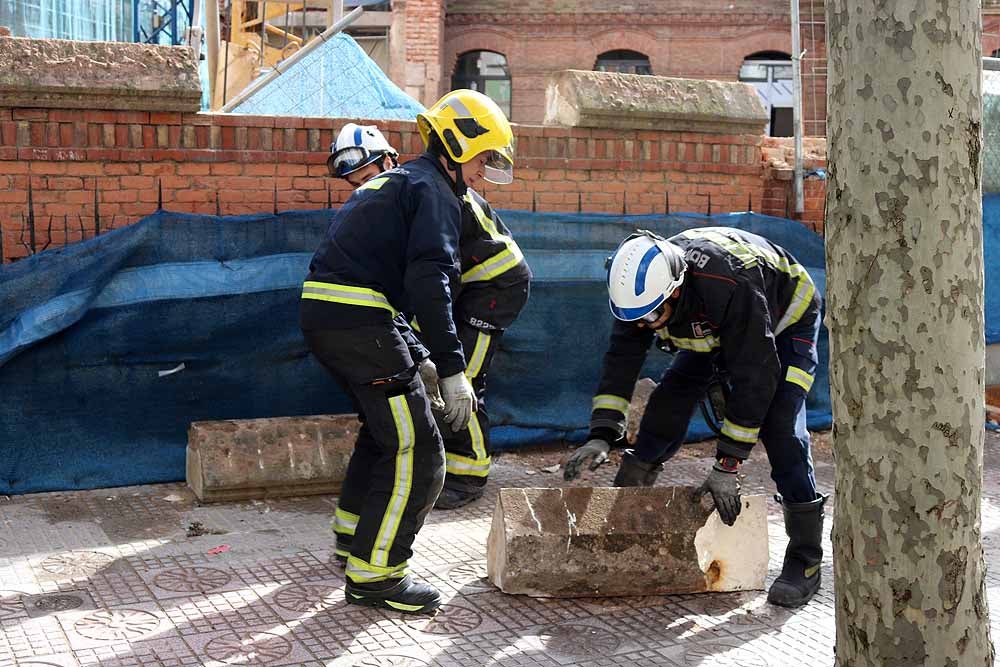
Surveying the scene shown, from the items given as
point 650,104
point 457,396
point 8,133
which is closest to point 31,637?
point 457,396

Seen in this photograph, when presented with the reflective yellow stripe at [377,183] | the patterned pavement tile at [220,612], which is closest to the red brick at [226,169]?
the reflective yellow stripe at [377,183]

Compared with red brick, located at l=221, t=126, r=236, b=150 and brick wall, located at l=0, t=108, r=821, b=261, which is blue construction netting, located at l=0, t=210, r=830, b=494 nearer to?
brick wall, located at l=0, t=108, r=821, b=261

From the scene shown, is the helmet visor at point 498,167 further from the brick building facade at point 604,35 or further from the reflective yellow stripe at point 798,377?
the brick building facade at point 604,35

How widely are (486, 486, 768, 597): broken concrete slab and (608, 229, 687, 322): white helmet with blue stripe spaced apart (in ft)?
2.71

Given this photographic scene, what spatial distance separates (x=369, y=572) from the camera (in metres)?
4.43

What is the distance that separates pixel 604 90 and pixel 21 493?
4221mm

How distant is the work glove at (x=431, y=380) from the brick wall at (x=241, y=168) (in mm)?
1550

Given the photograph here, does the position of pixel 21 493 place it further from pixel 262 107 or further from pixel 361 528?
pixel 262 107

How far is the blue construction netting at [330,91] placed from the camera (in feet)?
31.3

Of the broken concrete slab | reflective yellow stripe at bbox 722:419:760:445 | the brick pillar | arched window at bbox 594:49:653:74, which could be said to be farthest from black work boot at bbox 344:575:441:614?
arched window at bbox 594:49:653:74

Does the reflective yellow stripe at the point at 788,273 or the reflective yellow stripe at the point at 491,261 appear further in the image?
the reflective yellow stripe at the point at 491,261

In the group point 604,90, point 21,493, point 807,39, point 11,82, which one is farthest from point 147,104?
point 807,39

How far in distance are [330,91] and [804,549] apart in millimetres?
6456

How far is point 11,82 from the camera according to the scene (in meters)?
5.89
